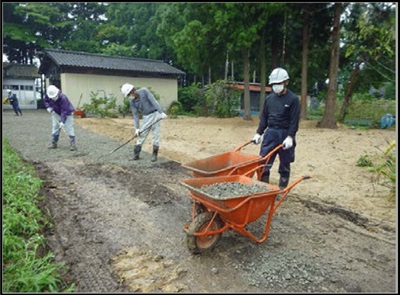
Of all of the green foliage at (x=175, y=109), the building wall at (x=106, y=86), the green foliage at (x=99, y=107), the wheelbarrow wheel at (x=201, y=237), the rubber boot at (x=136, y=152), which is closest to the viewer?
the wheelbarrow wheel at (x=201, y=237)

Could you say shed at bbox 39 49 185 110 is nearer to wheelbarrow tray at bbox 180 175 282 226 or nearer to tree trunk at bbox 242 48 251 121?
tree trunk at bbox 242 48 251 121

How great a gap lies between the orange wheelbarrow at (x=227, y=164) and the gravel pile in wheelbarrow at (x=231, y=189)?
398 millimetres

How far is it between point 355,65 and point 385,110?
292 cm

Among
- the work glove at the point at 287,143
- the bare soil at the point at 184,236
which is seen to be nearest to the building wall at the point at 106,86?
the bare soil at the point at 184,236

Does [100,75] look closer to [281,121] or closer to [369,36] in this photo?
[369,36]

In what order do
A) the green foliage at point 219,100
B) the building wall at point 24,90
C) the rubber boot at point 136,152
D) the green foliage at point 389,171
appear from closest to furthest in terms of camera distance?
1. the green foliage at point 389,171
2. the rubber boot at point 136,152
3. the green foliage at point 219,100
4. the building wall at point 24,90

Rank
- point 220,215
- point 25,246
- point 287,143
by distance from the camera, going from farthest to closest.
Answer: point 287,143
point 220,215
point 25,246

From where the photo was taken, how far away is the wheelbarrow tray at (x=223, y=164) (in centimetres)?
379

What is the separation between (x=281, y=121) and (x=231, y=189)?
1.51m

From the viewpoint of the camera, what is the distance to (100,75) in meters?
19.5

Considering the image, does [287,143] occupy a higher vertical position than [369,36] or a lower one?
lower

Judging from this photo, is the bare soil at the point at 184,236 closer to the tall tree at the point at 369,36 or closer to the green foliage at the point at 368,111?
the tall tree at the point at 369,36

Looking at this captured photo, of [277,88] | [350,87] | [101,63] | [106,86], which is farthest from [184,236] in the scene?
[101,63]

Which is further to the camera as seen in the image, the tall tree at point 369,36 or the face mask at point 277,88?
the tall tree at point 369,36
